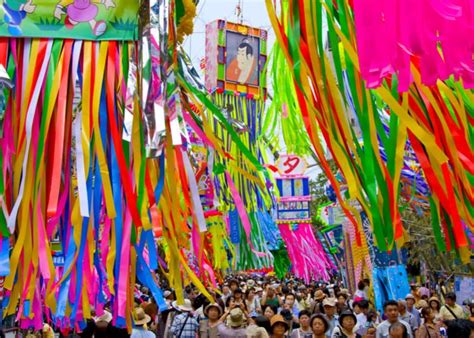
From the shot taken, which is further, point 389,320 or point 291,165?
point 291,165

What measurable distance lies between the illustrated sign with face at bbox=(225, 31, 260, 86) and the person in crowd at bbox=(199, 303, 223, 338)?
4676 millimetres

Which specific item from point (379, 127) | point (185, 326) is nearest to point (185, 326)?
point (185, 326)

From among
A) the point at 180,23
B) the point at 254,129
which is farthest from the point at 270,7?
the point at 254,129

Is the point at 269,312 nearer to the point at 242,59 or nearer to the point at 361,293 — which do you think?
the point at 361,293

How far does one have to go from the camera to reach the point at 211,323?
239 inches

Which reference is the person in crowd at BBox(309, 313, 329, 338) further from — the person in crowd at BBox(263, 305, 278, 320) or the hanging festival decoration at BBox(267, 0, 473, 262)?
the hanging festival decoration at BBox(267, 0, 473, 262)

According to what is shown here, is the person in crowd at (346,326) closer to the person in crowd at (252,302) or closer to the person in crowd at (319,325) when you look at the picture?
the person in crowd at (319,325)

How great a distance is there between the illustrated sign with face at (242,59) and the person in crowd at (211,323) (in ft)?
15.3

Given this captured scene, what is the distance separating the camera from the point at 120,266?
2.98 meters

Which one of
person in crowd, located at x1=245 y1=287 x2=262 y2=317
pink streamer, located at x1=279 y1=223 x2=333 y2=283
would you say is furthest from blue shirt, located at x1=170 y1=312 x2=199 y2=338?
pink streamer, located at x1=279 y1=223 x2=333 y2=283

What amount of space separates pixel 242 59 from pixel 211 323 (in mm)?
5020

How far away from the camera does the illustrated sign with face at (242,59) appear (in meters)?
10.3

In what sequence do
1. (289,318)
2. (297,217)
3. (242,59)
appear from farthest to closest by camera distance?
1. (297,217)
2. (242,59)
3. (289,318)

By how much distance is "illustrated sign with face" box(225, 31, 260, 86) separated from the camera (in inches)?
404
